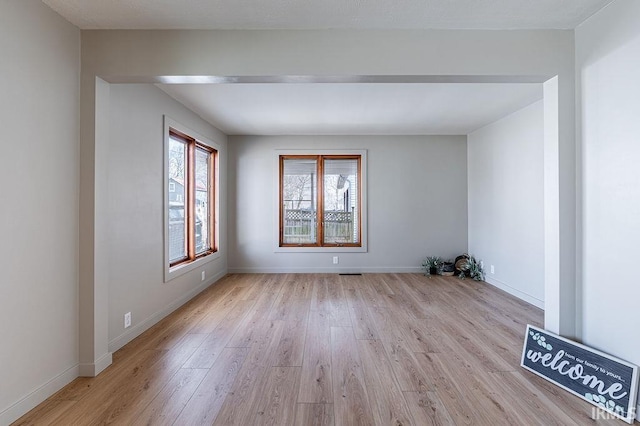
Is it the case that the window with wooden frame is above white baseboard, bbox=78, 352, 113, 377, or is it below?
above

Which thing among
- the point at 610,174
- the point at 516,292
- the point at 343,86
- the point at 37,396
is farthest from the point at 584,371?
the point at 37,396

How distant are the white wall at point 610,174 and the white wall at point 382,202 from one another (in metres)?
3.42

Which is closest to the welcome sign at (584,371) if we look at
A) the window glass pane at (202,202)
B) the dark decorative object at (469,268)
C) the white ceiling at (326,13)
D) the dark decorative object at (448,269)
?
the white ceiling at (326,13)

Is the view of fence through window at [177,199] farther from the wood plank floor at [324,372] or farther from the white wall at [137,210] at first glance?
the wood plank floor at [324,372]

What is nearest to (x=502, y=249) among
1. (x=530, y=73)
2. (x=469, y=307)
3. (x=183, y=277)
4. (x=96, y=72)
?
(x=469, y=307)

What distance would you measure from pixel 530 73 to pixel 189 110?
3.74 m

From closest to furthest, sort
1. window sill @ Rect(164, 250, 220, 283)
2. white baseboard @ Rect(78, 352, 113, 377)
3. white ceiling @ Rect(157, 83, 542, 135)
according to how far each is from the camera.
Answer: white baseboard @ Rect(78, 352, 113, 377) < white ceiling @ Rect(157, 83, 542, 135) < window sill @ Rect(164, 250, 220, 283)

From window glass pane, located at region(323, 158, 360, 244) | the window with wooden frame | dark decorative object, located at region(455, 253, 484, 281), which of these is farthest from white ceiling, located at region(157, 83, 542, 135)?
dark decorative object, located at region(455, 253, 484, 281)

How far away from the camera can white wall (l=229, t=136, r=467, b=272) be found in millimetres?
5555

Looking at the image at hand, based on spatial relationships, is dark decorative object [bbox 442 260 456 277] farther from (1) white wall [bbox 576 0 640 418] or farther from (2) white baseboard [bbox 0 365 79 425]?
(2) white baseboard [bbox 0 365 79 425]

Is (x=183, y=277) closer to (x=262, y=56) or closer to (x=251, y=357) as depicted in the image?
(x=251, y=357)

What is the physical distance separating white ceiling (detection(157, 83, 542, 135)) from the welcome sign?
249 centimetres

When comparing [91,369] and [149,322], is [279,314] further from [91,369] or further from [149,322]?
[91,369]

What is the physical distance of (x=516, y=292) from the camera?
13.6ft
